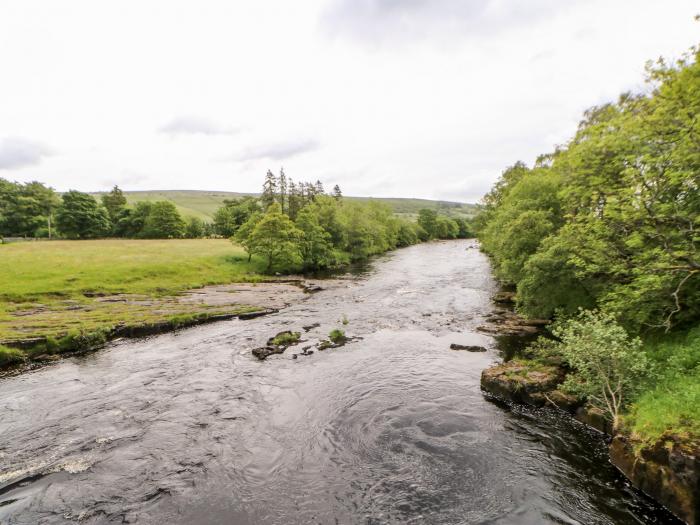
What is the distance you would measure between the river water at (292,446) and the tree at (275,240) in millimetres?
39712

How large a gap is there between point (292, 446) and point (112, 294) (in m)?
39.6

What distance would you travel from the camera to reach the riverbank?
28031 mm

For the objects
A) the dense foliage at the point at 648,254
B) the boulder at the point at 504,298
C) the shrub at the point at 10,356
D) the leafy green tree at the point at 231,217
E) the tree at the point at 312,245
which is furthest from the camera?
the leafy green tree at the point at 231,217

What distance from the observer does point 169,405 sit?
19078 millimetres

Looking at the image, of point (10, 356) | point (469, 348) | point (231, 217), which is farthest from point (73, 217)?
point (469, 348)

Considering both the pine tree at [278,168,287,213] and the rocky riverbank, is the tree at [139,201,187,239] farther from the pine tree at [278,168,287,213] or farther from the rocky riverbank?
the rocky riverbank

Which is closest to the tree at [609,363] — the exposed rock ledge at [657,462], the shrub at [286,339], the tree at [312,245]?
the exposed rock ledge at [657,462]

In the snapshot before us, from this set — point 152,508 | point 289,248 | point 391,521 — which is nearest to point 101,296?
point 289,248

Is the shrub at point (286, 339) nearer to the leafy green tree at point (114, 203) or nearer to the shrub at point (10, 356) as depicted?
the shrub at point (10, 356)

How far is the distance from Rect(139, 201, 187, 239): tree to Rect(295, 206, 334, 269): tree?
173 ft

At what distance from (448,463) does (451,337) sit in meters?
16.1

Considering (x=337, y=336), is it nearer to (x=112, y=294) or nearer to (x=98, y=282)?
(x=112, y=294)

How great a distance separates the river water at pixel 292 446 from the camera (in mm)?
11820

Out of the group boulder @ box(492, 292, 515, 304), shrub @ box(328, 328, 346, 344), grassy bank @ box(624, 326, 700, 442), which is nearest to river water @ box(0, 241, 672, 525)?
grassy bank @ box(624, 326, 700, 442)
